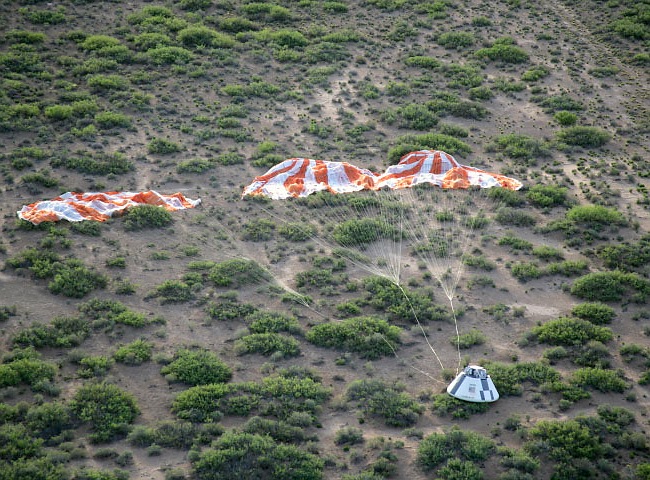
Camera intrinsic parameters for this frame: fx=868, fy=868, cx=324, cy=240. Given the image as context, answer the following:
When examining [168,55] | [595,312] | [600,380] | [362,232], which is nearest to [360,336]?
[362,232]

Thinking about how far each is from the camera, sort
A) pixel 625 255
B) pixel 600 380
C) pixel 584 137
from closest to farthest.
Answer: pixel 600 380 < pixel 625 255 < pixel 584 137

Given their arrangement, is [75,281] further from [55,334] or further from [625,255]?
[625,255]

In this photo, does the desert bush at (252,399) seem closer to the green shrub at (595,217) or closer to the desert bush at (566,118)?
the green shrub at (595,217)

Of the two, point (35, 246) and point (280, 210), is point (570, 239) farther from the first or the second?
point (35, 246)

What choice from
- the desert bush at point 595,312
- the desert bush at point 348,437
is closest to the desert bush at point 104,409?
the desert bush at point 348,437

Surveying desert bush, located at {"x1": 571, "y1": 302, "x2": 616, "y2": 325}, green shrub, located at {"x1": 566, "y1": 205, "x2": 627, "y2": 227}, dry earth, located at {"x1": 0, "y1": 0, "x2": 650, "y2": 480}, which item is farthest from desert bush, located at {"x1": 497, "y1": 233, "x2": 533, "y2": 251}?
desert bush, located at {"x1": 571, "y1": 302, "x2": 616, "y2": 325}

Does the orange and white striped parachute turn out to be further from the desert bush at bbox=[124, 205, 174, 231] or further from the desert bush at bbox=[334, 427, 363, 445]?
the desert bush at bbox=[334, 427, 363, 445]
